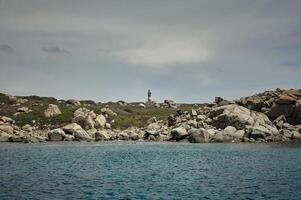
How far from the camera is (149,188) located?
139 ft

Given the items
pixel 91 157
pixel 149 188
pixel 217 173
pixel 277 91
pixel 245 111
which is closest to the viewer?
pixel 149 188

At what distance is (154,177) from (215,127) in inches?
2848

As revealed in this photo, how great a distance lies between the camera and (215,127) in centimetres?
12006

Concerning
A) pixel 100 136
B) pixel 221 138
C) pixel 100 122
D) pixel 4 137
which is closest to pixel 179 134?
pixel 221 138

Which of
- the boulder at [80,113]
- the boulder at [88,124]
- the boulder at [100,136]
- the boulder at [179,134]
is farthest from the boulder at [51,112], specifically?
the boulder at [179,134]

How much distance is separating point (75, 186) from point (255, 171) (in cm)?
2332

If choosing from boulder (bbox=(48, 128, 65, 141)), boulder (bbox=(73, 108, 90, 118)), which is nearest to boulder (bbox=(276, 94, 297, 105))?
boulder (bbox=(48, 128, 65, 141))

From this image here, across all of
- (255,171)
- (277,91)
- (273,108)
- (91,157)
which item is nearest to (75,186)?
(255,171)

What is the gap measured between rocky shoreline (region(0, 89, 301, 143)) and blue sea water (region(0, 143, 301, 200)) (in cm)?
3459

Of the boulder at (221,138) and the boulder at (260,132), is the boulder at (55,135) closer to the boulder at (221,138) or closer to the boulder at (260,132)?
the boulder at (221,138)

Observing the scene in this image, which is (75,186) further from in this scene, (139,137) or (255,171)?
(139,137)

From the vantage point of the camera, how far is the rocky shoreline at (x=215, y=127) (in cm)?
10988

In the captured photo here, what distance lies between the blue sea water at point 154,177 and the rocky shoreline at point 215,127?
34586 mm

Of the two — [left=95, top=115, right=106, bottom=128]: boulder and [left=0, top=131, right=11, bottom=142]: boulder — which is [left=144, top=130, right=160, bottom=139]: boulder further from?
[left=0, top=131, right=11, bottom=142]: boulder
